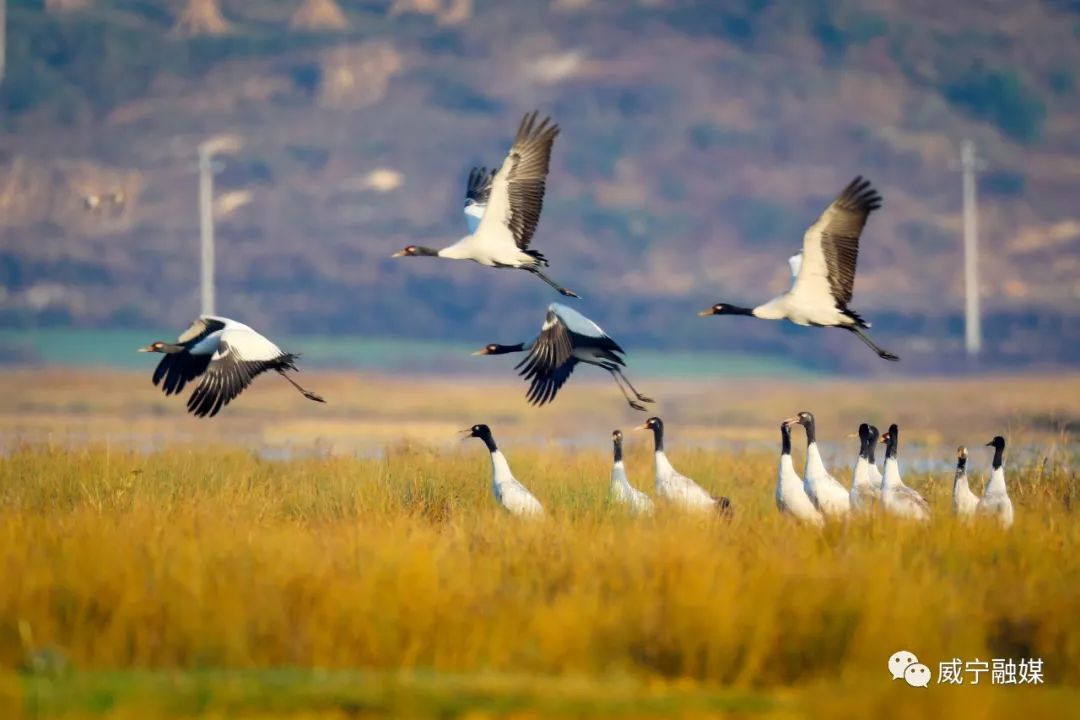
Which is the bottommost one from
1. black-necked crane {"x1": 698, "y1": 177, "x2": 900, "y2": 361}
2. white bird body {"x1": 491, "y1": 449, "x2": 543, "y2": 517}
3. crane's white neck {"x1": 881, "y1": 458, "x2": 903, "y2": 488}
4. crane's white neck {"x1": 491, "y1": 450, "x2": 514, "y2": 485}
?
white bird body {"x1": 491, "y1": 449, "x2": 543, "y2": 517}

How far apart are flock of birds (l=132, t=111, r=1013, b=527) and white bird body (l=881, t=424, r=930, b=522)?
0.5 inches

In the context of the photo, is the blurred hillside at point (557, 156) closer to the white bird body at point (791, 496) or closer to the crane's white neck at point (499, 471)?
the crane's white neck at point (499, 471)

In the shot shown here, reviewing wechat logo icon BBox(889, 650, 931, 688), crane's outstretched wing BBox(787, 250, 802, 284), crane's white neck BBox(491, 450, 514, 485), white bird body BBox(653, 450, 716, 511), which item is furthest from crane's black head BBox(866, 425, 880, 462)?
wechat logo icon BBox(889, 650, 931, 688)

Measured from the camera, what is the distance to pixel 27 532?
13.1m

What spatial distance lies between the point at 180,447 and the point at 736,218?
197 ft

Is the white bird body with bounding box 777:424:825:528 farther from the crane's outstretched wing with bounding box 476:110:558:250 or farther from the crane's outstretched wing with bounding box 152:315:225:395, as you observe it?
the crane's outstretched wing with bounding box 152:315:225:395

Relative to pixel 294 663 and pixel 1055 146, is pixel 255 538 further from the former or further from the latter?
pixel 1055 146

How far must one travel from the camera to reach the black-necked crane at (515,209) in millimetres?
17484

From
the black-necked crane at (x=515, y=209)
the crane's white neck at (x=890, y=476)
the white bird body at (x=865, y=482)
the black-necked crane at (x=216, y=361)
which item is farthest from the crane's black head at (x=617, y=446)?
the black-necked crane at (x=216, y=361)

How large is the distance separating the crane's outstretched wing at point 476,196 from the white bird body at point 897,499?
201 inches

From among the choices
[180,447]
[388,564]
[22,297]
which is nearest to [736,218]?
[22,297]

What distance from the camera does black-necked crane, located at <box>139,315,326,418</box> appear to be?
1644 cm

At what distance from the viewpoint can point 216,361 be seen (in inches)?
656

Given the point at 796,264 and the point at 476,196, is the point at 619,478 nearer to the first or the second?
the point at 796,264
